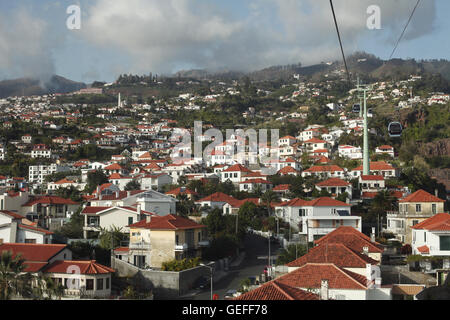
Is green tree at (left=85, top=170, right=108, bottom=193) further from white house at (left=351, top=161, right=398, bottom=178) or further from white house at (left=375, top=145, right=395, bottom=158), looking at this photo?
white house at (left=375, top=145, right=395, bottom=158)

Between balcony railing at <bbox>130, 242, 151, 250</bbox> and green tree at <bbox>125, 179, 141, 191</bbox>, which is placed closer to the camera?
balcony railing at <bbox>130, 242, 151, 250</bbox>

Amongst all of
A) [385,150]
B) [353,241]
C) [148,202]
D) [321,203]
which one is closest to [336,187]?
[321,203]

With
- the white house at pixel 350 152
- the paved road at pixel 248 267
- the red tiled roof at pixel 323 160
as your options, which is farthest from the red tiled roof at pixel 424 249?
the white house at pixel 350 152

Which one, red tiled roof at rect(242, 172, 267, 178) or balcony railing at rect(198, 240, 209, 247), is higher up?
red tiled roof at rect(242, 172, 267, 178)

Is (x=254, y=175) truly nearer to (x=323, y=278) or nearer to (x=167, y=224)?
(x=167, y=224)

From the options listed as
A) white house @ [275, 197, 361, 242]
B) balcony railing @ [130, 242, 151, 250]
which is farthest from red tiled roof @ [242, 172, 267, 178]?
balcony railing @ [130, 242, 151, 250]
